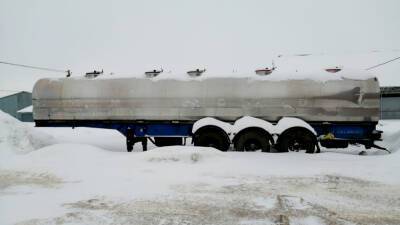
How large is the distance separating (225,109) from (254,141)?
73.6 inches

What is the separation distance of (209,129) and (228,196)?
575cm

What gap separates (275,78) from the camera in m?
12.2

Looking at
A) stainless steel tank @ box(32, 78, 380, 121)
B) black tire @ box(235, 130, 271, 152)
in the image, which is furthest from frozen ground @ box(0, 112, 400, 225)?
stainless steel tank @ box(32, 78, 380, 121)

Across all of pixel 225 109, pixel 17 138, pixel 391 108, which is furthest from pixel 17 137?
pixel 391 108

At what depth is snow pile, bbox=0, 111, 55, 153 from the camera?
1121cm

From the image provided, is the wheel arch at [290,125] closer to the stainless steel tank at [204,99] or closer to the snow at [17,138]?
the stainless steel tank at [204,99]

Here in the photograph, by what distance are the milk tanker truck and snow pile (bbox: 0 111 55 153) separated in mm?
835

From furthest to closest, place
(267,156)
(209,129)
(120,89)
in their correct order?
1. (120,89)
2. (209,129)
3. (267,156)

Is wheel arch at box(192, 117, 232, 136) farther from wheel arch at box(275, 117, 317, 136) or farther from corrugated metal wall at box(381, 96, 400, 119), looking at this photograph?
corrugated metal wall at box(381, 96, 400, 119)

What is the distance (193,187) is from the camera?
6.83 m

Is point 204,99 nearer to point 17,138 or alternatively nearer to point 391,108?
point 17,138

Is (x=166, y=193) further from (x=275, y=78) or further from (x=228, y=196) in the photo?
(x=275, y=78)

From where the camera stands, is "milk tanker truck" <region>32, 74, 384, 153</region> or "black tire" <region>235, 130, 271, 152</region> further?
"milk tanker truck" <region>32, 74, 384, 153</region>

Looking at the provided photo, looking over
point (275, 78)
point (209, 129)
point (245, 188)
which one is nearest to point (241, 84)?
point (275, 78)
